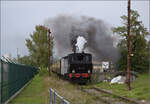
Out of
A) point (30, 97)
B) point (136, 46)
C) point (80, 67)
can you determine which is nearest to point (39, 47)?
point (136, 46)

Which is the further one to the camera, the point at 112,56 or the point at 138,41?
the point at 138,41

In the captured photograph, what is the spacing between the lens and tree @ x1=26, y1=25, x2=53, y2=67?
47.5 m

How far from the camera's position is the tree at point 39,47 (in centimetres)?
4750

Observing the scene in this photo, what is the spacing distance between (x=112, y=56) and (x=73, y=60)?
1490cm

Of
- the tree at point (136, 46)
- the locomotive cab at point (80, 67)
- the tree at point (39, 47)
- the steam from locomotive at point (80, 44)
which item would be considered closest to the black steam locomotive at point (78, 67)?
the locomotive cab at point (80, 67)

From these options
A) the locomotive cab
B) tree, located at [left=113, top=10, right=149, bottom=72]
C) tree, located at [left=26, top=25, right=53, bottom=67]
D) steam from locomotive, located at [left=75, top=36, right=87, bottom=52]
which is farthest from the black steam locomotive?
tree, located at [left=26, top=25, right=53, bottom=67]

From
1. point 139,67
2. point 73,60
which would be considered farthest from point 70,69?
point 139,67

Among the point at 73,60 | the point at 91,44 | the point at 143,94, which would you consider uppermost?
the point at 91,44

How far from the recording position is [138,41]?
4488cm

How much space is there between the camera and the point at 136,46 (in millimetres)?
44969

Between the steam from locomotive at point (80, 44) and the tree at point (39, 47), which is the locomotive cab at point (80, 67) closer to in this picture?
the steam from locomotive at point (80, 44)

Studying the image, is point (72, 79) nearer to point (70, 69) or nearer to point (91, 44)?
point (70, 69)

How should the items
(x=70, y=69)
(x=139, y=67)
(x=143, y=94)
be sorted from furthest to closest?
1. (x=139, y=67)
2. (x=70, y=69)
3. (x=143, y=94)

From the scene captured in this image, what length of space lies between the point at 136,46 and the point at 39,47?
17.6 m
